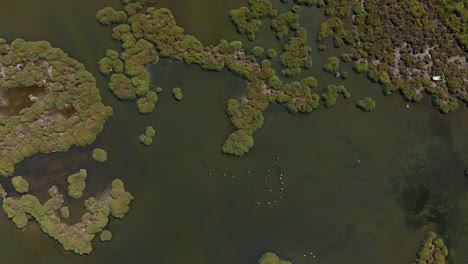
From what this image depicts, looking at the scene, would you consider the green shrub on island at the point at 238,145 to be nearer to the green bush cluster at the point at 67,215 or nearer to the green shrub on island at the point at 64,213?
the green bush cluster at the point at 67,215

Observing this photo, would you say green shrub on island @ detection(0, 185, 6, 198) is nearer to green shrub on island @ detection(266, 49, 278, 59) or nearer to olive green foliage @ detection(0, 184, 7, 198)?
olive green foliage @ detection(0, 184, 7, 198)

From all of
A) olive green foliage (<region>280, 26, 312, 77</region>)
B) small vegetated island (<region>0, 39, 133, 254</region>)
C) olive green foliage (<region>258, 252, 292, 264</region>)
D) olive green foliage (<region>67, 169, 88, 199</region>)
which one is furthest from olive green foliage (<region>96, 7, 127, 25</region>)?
olive green foliage (<region>258, 252, 292, 264</region>)

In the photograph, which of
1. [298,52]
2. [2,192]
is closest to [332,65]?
[298,52]

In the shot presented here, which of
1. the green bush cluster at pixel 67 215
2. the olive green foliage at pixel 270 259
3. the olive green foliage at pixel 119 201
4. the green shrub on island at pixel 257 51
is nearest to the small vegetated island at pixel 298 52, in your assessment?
the green shrub on island at pixel 257 51

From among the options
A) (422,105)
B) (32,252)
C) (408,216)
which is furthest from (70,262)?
(422,105)

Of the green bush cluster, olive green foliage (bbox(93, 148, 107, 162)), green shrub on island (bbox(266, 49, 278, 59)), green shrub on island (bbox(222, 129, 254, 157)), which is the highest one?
green shrub on island (bbox(266, 49, 278, 59))

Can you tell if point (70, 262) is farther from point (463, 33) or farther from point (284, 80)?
point (463, 33)
